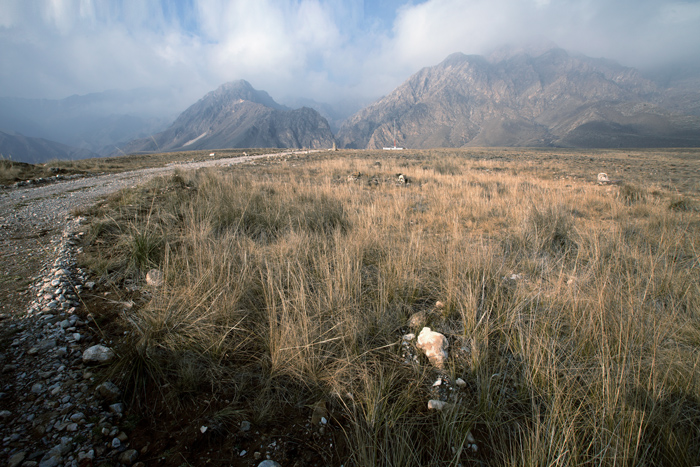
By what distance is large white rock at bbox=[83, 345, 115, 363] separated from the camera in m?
1.68

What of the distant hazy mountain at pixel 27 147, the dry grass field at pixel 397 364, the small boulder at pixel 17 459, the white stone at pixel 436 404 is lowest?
the white stone at pixel 436 404

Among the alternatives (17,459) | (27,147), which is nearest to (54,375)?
(17,459)

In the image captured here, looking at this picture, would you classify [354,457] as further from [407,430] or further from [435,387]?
[435,387]

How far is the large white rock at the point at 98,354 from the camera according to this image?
1.68 meters

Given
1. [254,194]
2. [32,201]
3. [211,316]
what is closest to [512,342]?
[211,316]

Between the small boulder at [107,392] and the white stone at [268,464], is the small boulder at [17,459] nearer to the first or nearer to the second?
the small boulder at [107,392]

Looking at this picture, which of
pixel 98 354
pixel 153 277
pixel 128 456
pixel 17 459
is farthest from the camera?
pixel 153 277

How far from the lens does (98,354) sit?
171 cm

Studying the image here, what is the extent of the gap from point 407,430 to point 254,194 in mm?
5132

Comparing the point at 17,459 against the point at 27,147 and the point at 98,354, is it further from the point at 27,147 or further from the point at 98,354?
the point at 27,147

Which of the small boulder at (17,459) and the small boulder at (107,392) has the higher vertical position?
the small boulder at (17,459)

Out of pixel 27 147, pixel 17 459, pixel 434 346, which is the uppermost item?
pixel 27 147

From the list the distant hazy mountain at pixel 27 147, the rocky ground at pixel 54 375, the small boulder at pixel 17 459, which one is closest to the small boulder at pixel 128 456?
the rocky ground at pixel 54 375

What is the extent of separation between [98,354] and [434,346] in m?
2.20
